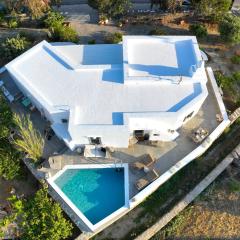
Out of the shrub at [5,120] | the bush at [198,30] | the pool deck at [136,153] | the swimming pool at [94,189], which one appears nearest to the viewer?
the swimming pool at [94,189]

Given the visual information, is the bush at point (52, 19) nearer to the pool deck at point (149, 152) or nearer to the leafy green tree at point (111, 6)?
the leafy green tree at point (111, 6)

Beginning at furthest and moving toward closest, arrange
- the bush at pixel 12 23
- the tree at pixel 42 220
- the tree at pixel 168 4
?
1. the bush at pixel 12 23
2. the tree at pixel 168 4
3. the tree at pixel 42 220

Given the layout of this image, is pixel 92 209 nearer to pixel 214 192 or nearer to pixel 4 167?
pixel 4 167

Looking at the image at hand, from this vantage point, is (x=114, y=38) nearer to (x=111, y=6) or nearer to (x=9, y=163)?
(x=111, y=6)

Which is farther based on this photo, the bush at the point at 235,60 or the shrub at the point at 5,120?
the bush at the point at 235,60

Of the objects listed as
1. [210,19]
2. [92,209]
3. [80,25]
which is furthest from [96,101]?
[210,19]

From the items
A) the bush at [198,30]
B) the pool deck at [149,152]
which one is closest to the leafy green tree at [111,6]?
the bush at [198,30]

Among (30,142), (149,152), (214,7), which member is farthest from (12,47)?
(214,7)

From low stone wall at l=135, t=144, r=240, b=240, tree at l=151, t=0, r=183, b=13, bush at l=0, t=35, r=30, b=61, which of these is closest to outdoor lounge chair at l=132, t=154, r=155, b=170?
low stone wall at l=135, t=144, r=240, b=240
